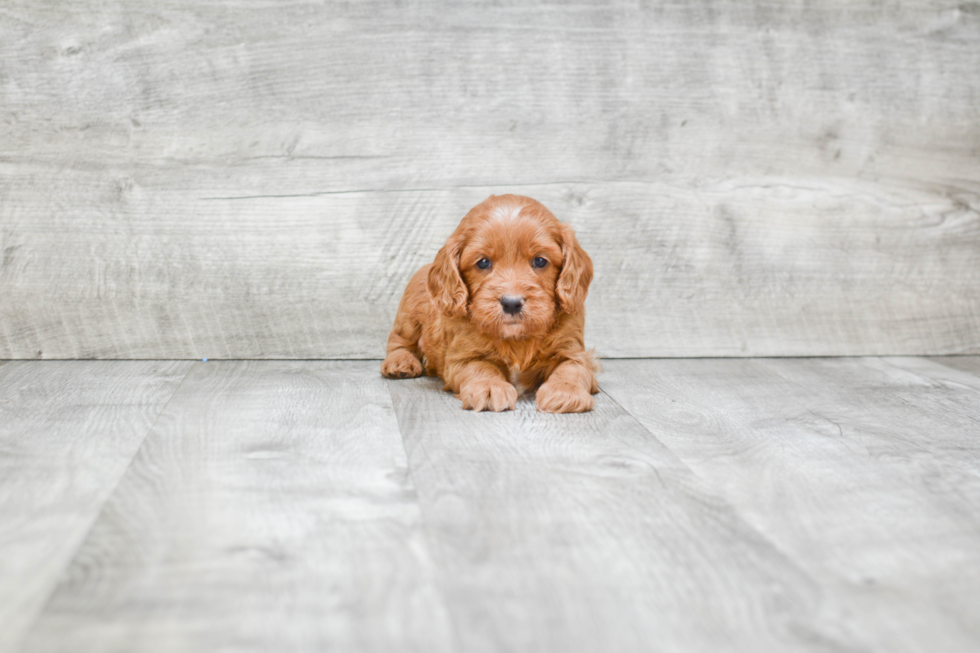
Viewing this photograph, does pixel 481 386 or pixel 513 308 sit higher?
pixel 513 308

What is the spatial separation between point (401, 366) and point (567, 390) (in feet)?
2.35

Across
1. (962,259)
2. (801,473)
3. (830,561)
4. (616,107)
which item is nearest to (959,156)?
(962,259)

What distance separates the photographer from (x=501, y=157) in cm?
320

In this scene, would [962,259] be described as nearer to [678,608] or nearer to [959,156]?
[959,156]

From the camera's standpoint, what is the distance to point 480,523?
5.03 ft

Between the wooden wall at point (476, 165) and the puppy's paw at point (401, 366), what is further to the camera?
the wooden wall at point (476, 165)

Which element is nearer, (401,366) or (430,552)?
(430,552)

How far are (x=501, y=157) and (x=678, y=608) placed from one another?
2.25 m

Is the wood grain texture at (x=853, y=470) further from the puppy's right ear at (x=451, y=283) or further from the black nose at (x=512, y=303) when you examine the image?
the puppy's right ear at (x=451, y=283)

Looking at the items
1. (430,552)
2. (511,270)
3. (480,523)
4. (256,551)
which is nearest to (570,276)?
(511,270)

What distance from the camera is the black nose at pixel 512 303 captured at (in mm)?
2342

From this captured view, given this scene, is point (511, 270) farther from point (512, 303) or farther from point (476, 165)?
point (476, 165)

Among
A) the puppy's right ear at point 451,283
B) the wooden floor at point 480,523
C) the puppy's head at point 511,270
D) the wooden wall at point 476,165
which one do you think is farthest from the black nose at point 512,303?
the wooden wall at point 476,165

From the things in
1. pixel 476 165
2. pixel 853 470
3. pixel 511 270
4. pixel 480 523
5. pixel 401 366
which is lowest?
pixel 401 366
